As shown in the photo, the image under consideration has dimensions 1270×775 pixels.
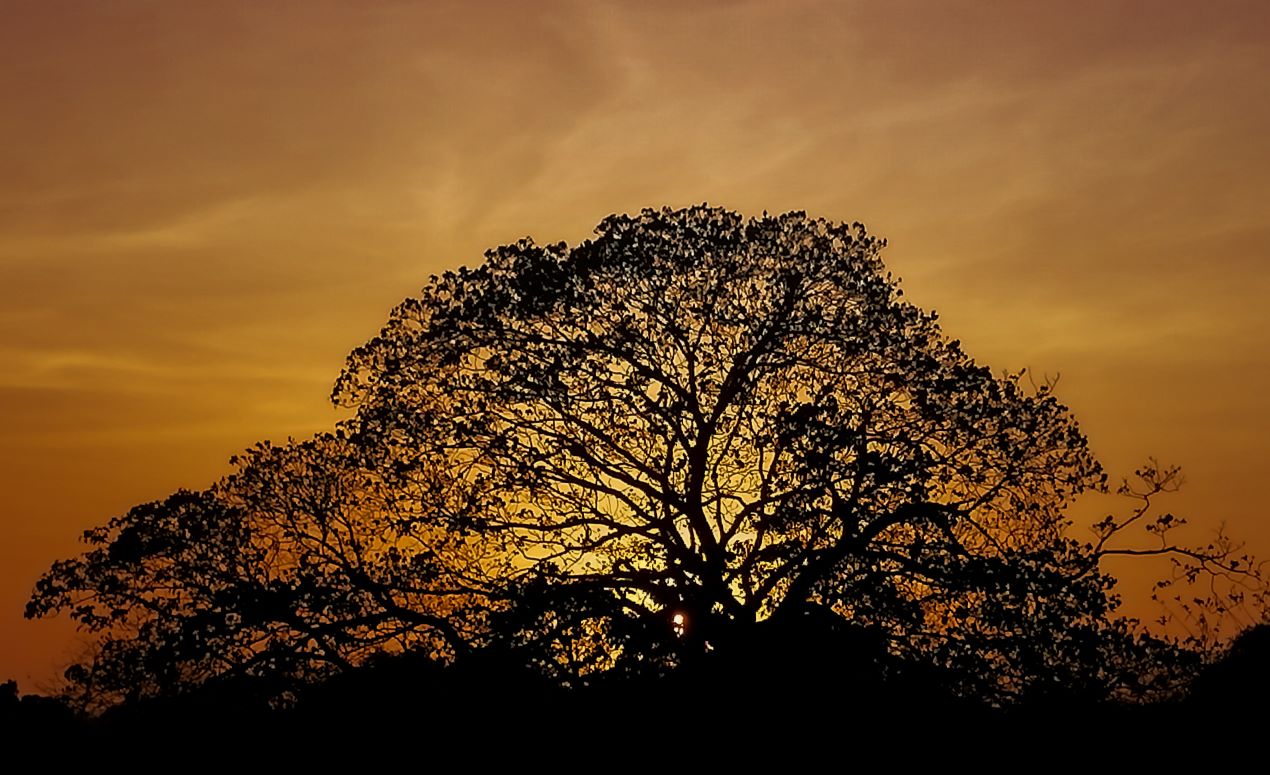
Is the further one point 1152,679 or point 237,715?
point 237,715

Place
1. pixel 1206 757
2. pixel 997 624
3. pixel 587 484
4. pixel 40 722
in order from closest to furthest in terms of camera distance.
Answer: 1. pixel 1206 757
2. pixel 997 624
3. pixel 587 484
4. pixel 40 722

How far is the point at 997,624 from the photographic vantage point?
96.0 ft

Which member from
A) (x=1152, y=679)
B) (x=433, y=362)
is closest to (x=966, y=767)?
(x=1152, y=679)

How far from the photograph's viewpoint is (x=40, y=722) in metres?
37.9

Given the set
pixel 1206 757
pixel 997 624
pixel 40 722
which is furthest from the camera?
pixel 40 722

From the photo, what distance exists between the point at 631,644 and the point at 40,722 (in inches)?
674

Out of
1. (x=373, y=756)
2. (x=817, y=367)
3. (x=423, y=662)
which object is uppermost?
(x=817, y=367)

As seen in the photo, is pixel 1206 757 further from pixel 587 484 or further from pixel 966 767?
pixel 587 484

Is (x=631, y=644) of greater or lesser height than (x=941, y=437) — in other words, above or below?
below

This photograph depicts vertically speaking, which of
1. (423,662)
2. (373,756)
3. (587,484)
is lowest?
(373,756)

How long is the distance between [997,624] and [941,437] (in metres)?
4.00

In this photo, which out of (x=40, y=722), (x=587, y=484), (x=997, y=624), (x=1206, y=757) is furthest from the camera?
(x=40, y=722)

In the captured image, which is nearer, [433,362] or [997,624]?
[997,624]

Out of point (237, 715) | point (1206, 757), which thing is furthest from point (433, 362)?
point (1206, 757)
